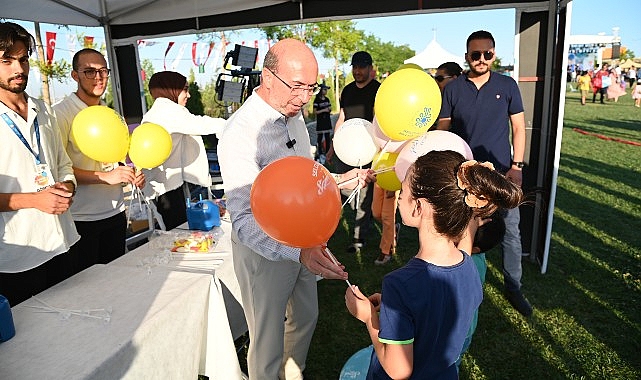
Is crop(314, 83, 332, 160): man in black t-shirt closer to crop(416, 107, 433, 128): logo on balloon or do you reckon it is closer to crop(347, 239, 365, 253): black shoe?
crop(347, 239, 365, 253): black shoe

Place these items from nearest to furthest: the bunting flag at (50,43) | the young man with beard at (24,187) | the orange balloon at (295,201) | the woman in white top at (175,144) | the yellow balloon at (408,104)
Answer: the orange balloon at (295,201), the young man with beard at (24,187), the yellow balloon at (408,104), the woman in white top at (175,144), the bunting flag at (50,43)

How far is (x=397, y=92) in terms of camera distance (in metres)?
2.20

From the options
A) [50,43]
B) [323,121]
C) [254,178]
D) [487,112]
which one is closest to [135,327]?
[254,178]

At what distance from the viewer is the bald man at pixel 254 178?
1.78 meters

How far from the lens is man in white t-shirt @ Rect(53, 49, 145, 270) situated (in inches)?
98.6

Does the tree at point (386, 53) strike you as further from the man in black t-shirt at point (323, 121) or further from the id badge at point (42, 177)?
the id badge at point (42, 177)

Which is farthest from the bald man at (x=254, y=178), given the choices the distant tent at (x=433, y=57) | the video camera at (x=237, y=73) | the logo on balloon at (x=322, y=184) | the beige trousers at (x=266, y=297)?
the distant tent at (x=433, y=57)

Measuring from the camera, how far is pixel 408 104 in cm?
216

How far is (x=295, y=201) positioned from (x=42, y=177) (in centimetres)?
137

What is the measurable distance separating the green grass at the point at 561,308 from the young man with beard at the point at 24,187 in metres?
1.64

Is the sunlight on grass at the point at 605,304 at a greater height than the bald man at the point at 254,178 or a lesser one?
lesser

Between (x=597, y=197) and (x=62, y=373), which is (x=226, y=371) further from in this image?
(x=597, y=197)

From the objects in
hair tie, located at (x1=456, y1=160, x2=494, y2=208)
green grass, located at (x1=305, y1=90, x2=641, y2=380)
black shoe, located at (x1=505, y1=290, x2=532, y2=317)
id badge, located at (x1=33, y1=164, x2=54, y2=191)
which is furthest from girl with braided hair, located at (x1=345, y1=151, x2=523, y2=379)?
black shoe, located at (x1=505, y1=290, x2=532, y2=317)

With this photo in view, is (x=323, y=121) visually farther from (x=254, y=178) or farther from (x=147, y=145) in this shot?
(x=254, y=178)
